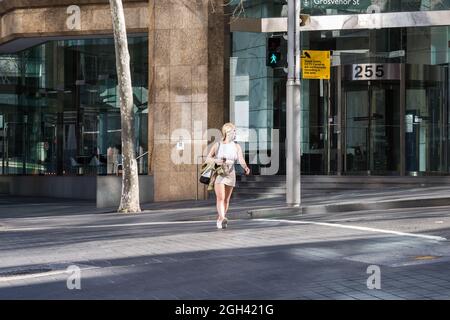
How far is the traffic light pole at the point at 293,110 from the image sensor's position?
53.4 feet

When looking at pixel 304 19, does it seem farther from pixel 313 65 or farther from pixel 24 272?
pixel 24 272

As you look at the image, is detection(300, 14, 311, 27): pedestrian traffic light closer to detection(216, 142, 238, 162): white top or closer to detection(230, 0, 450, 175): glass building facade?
detection(216, 142, 238, 162): white top

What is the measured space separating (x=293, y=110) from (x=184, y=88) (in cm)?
605

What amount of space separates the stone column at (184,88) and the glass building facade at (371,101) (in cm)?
275

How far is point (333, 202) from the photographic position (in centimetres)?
1706

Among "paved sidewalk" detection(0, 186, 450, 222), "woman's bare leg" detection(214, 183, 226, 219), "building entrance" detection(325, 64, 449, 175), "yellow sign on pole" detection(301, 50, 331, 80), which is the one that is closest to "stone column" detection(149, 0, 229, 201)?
"paved sidewalk" detection(0, 186, 450, 222)

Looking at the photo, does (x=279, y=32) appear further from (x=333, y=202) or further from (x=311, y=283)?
(x=311, y=283)

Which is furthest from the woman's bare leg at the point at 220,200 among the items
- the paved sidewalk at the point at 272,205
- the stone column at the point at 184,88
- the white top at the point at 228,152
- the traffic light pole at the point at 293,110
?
the stone column at the point at 184,88

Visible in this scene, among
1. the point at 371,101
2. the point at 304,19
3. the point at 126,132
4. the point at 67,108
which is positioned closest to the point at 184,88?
the point at 126,132

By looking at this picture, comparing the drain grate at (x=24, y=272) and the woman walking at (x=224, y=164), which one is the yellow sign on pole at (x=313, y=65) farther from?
the drain grate at (x=24, y=272)

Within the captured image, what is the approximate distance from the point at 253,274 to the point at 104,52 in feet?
63.2

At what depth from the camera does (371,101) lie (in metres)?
24.0

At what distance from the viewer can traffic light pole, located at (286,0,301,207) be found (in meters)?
16.3

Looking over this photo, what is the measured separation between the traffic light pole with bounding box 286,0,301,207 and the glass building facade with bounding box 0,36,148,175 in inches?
304
